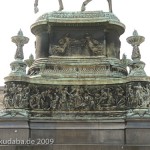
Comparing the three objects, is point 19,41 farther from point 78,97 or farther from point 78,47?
point 78,97

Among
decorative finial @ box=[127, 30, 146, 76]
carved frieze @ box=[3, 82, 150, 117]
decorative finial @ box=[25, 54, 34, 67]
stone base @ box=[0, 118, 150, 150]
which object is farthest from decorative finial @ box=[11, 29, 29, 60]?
decorative finial @ box=[127, 30, 146, 76]

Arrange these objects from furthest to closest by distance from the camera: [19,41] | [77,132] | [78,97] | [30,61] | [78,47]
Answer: [30,61], [78,47], [19,41], [78,97], [77,132]

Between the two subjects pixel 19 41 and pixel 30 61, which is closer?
pixel 19 41

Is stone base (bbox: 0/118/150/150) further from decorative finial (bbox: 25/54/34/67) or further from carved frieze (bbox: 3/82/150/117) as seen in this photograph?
decorative finial (bbox: 25/54/34/67)

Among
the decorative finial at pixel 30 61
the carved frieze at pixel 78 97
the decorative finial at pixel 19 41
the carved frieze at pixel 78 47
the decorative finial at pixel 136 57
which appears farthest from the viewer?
the decorative finial at pixel 30 61

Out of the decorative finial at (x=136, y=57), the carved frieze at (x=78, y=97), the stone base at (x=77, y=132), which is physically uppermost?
the decorative finial at (x=136, y=57)

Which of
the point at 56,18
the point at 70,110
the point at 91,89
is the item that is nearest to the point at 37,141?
the point at 70,110

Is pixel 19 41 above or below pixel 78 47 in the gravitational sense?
above

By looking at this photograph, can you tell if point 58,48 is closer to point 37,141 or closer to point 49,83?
point 49,83

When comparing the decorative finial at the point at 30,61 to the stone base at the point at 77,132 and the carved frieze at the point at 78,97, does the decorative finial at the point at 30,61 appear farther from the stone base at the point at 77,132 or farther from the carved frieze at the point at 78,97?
the stone base at the point at 77,132

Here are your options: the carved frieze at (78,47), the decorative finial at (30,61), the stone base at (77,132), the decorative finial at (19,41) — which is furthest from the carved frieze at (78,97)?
the decorative finial at (30,61)

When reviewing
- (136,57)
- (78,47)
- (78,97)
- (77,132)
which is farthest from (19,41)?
(136,57)

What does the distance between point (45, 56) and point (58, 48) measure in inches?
25.3

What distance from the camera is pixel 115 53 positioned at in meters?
17.6
